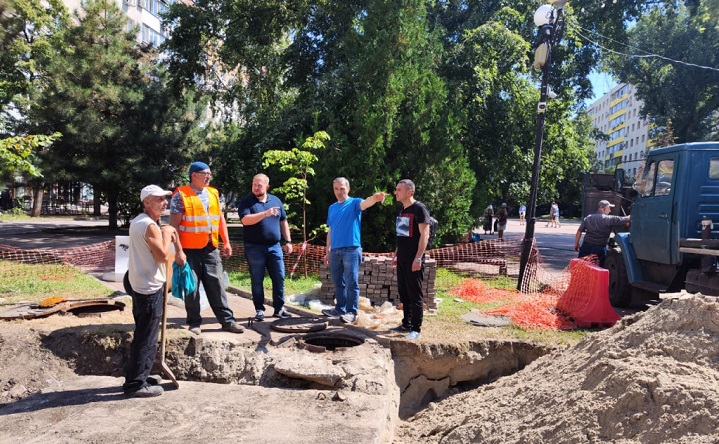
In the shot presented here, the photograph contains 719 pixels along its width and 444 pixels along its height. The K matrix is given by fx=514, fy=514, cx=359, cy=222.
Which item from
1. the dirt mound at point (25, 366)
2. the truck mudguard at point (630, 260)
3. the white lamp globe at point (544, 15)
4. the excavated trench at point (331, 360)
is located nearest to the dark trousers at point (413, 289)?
the excavated trench at point (331, 360)

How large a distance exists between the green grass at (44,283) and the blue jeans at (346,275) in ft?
12.0

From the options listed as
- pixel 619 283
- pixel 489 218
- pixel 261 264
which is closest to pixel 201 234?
→ pixel 261 264

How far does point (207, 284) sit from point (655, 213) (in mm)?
6072

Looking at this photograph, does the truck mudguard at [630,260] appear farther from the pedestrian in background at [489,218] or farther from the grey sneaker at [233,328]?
the pedestrian in background at [489,218]

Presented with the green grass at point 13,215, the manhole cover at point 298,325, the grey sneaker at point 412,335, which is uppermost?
the grey sneaker at point 412,335

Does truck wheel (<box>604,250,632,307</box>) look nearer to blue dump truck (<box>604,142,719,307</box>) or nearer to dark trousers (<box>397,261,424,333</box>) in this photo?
blue dump truck (<box>604,142,719,307</box>)

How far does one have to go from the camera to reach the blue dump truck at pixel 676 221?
21.0 feet

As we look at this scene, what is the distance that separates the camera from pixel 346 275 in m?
6.13

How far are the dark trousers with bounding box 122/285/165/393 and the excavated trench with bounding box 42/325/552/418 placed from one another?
0.86 metres

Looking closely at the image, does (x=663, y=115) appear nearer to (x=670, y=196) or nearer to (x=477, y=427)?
(x=670, y=196)

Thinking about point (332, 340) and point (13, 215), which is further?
point (13, 215)

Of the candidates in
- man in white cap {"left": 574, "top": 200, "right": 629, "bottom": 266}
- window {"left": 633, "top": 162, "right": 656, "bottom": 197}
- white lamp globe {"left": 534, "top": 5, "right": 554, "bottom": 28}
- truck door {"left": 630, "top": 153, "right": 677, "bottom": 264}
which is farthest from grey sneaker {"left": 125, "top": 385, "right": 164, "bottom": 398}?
white lamp globe {"left": 534, "top": 5, "right": 554, "bottom": 28}

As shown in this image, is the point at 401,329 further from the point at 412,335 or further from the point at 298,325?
the point at 298,325

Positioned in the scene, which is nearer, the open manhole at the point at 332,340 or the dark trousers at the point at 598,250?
the open manhole at the point at 332,340
